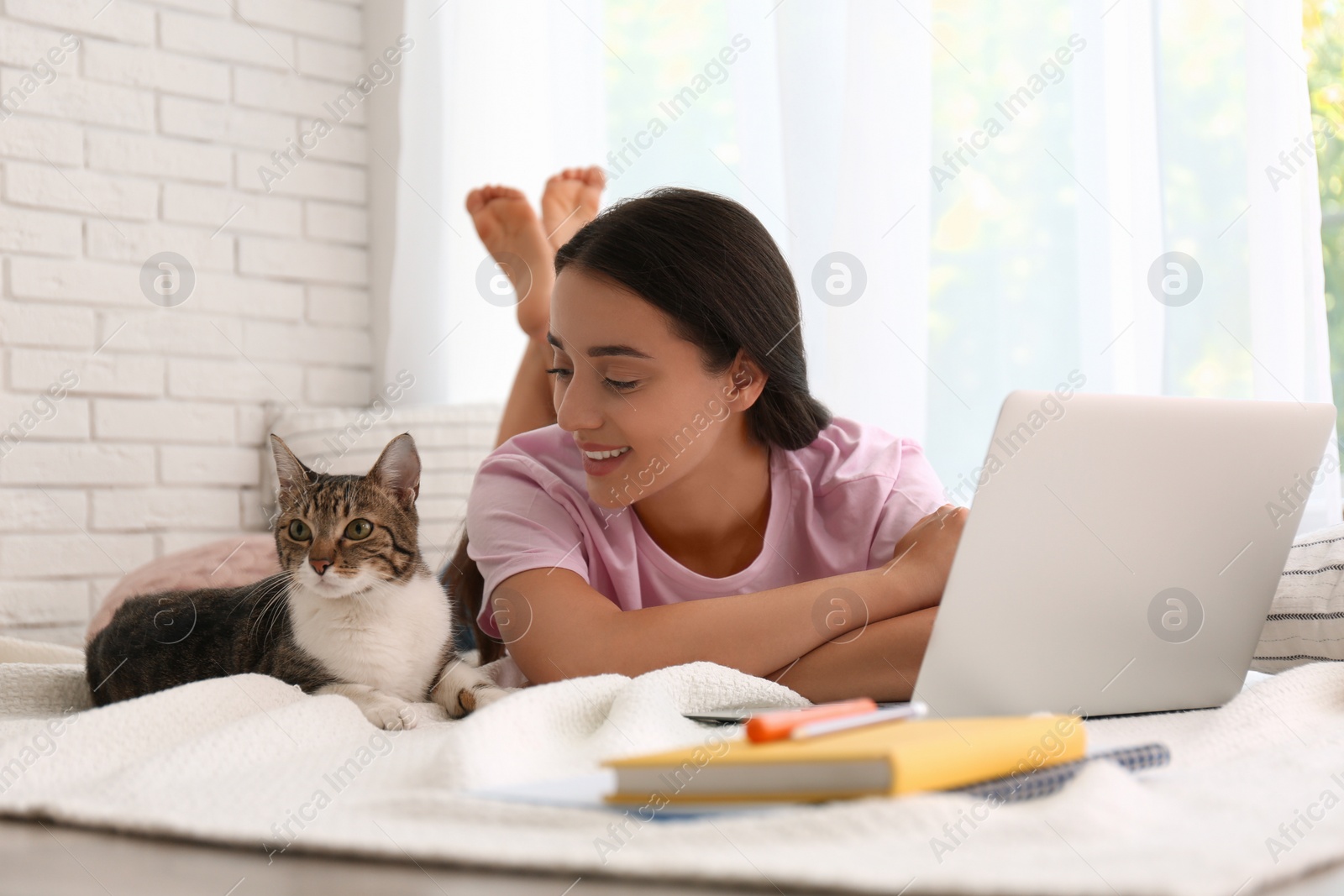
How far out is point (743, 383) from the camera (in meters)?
1.51

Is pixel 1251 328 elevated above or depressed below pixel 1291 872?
above

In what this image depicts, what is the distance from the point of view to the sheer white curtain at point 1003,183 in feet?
5.98

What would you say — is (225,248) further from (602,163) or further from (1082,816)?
(1082,816)

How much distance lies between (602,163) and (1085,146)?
1.28 meters

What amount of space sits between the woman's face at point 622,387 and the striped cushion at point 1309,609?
2.34 feet

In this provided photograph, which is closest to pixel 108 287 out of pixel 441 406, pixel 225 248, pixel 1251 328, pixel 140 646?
pixel 225 248

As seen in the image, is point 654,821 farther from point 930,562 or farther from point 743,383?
point 743,383

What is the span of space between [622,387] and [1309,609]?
33.1 inches

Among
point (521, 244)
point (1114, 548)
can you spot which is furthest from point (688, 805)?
point (521, 244)

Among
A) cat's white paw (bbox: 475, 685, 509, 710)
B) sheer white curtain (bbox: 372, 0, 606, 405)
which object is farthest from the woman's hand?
sheer white curtain (bbox: 372, 0, 606, 405)

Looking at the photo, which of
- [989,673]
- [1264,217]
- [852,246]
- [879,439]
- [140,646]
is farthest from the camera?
[852,246]

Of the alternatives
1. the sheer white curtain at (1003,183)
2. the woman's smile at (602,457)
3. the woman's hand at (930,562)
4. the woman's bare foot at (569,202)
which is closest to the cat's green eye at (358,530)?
the woman's smile at (602,457)

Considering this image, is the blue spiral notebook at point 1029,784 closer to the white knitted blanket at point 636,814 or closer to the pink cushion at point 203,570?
the white knitted blanket at point 636,814

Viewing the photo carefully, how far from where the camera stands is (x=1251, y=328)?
1833mm
